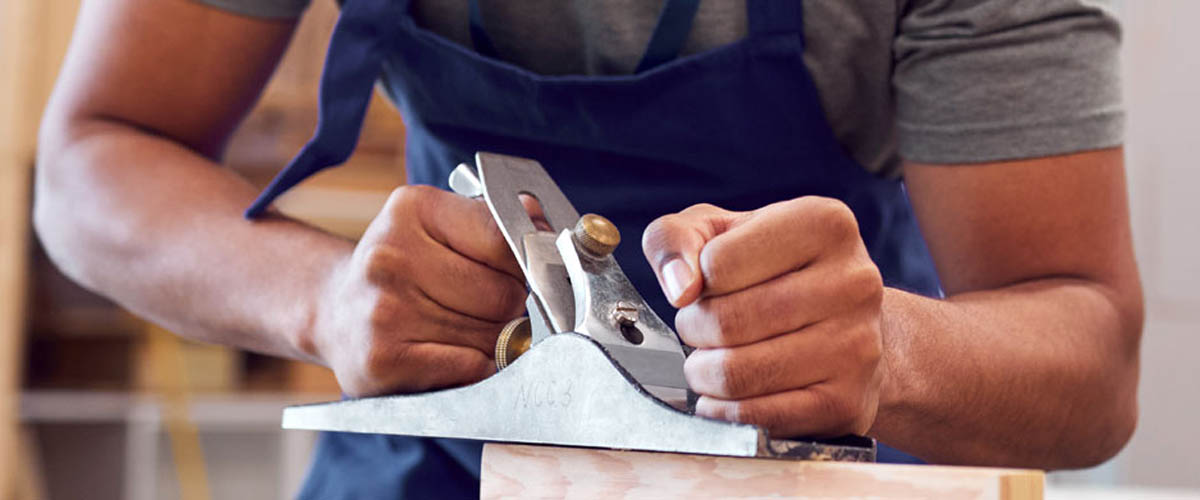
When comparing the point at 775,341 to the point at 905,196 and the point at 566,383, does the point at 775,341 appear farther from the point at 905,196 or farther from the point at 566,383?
the point at 905,196

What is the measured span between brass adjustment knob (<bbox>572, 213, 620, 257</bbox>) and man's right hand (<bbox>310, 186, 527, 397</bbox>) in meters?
0.09

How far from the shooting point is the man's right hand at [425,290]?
2.44ft

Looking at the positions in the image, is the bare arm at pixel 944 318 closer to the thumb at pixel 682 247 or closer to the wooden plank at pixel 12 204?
the thumb at pixel 682 247

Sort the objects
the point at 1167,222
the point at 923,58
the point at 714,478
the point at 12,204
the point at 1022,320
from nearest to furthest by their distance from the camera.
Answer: the point at 714,478
the point at 1022,320
the point at 923,58
the point at 1167,222
the point at 12,204

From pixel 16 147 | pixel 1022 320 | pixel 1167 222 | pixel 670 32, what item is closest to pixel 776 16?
pixel 670 32

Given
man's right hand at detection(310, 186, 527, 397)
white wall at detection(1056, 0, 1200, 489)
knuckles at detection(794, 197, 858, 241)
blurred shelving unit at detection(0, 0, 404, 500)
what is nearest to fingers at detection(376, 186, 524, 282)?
man's right hand at detection(310, 186, 527, 397)

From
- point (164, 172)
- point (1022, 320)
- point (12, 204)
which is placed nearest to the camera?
point (1022, 320)

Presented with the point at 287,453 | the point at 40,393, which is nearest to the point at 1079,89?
the point at 287,453

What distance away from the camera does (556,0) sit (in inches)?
38.6

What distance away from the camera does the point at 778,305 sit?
0.56 meters

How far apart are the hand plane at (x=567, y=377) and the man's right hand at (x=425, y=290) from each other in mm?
26

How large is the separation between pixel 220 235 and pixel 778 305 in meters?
0.57

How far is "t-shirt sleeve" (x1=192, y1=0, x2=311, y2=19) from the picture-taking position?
3.49 feet

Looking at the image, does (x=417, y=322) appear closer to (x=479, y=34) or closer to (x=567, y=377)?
(x=567, y=377)
